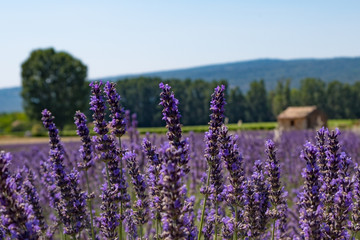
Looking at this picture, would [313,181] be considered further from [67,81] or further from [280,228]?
[67,81]

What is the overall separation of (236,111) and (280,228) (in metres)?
82.6

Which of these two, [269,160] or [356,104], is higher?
[269,160]

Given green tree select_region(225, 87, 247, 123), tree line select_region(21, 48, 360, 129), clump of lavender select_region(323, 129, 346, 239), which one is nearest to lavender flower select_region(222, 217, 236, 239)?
clump of lavender select_region(323, 129, 346, 239)

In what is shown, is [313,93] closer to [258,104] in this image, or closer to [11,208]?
[258,104]

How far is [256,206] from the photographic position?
10.2 feet

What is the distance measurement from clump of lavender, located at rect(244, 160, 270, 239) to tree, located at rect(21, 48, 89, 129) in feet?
135

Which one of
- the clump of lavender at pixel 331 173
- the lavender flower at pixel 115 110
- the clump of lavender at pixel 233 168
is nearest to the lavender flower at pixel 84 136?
the lavender flower at pixel 115 110

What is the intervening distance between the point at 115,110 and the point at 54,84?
46143 mm

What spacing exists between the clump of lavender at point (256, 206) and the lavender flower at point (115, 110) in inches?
44.8

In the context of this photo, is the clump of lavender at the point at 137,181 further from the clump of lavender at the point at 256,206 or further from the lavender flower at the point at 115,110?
the clump of lavender at the point at 256,206

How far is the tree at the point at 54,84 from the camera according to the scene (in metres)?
44.3

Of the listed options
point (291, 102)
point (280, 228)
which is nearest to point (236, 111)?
point (291, 102)

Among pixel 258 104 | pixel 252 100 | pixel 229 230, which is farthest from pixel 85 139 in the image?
pixel 252 100

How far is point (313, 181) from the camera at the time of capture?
267 cm
